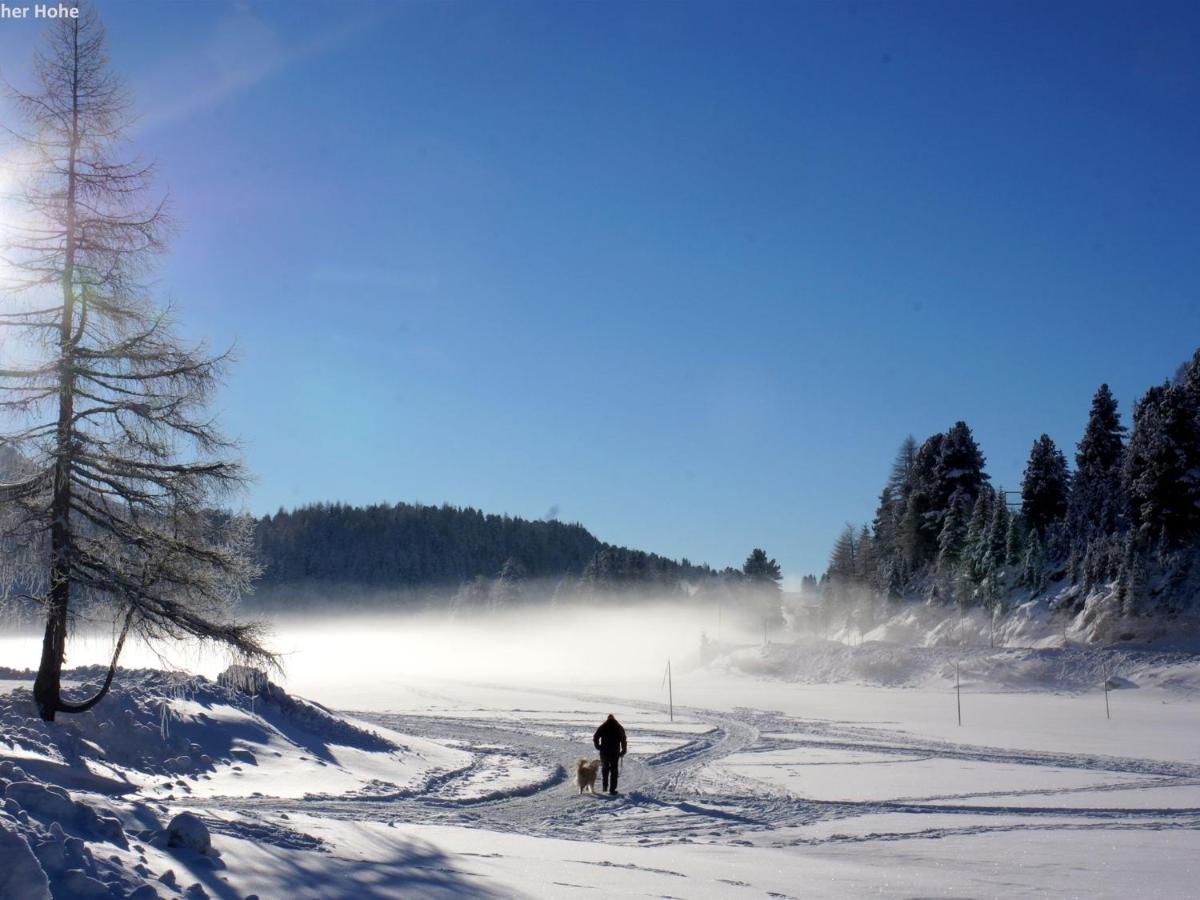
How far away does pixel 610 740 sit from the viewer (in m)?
17.1

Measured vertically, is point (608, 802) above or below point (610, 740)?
below

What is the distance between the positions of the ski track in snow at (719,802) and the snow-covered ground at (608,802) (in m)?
0.09

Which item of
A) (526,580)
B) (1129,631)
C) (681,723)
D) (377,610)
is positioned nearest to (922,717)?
(681,723)

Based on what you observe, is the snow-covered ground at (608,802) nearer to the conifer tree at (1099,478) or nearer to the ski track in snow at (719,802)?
the ski track in snow at (719,802)

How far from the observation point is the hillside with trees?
149 ft

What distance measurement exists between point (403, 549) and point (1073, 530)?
122 m

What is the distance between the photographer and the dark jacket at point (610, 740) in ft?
55.7

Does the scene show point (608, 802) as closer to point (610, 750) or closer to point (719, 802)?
point (610, 750)

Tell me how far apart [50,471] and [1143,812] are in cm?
1771

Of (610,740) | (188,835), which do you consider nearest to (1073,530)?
(610,740)

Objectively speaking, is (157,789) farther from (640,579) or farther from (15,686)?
(640,579)

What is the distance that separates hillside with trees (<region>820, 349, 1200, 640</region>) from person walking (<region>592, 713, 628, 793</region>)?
37.2m

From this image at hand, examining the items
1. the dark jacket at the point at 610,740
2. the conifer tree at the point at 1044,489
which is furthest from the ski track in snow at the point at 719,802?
the conifer tree at the point at 1044,489

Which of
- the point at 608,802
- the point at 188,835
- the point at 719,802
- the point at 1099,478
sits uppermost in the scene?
the point at 1099,478
